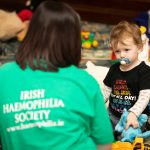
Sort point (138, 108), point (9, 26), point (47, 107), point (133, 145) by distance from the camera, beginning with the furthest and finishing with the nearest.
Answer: point (9, 26) < point (138, 108) < point (133, 145) < point (47, 107)

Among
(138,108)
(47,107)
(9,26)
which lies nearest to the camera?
(47,107)

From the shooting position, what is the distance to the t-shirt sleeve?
1176mm

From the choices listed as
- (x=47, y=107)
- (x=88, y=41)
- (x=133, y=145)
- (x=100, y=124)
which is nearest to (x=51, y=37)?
(x=47, y=107)

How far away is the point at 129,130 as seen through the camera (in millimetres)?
1611

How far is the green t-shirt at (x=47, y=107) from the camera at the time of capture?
3.63ft

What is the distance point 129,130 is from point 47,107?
0.62 meters

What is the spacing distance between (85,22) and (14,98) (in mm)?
2383

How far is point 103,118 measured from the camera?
120 centimetres

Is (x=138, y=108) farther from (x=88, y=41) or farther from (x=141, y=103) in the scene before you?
(x=88, y=41)

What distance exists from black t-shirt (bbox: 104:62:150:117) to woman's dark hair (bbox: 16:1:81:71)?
2.13 ft

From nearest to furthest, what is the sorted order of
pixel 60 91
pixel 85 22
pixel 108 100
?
pixel 60 91
pixel 108 100
pixel 85 22

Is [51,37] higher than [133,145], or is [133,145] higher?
[51,37]

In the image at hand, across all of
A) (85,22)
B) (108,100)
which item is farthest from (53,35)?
(85,22)

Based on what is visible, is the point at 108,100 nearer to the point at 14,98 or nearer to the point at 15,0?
the point at 14,98
